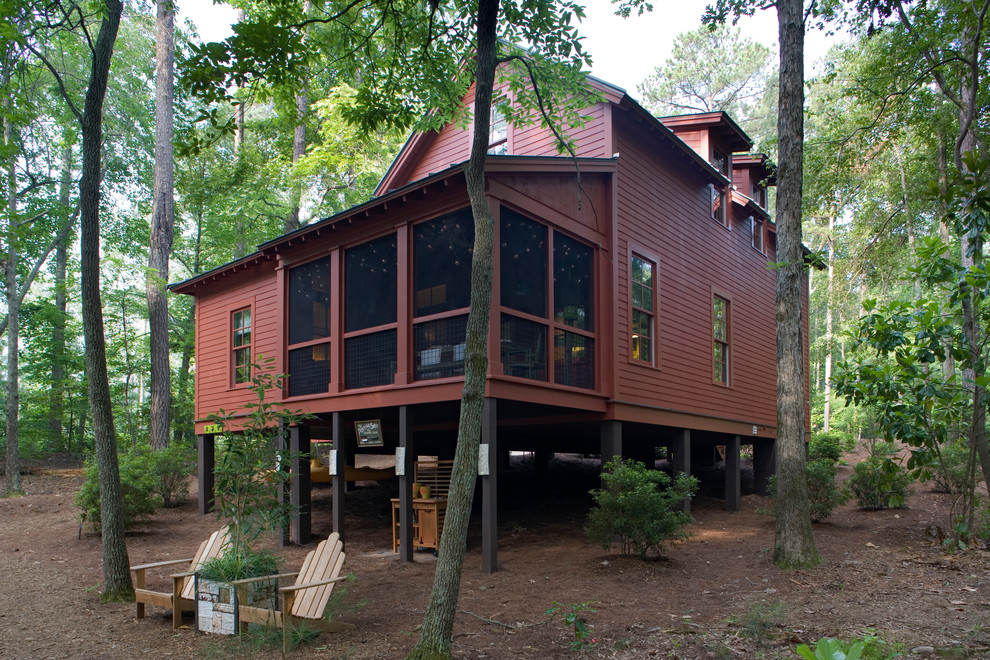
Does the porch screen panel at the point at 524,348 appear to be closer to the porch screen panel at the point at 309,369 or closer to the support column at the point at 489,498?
the support column at the point at 489,498

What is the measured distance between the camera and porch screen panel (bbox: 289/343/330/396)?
37.9 ft

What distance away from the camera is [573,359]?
1037 centimetres

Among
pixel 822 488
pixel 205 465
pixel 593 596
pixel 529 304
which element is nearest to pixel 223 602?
pixel 593 596

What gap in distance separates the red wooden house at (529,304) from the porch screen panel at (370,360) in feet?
0.09

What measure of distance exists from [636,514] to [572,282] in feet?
11.7

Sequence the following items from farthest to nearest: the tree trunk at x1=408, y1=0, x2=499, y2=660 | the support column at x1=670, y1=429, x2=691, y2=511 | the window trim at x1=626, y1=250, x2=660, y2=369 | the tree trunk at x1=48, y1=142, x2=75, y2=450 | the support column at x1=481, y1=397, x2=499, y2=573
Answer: the tree trunk at x1=48, y1=142, x2=75, y2=450 < the support column at x1=670, y1=429, x2=691, y2=511 < the window trim at x1=626, y1=250, x2=660, y2=369 < the support column at x1=481, y1=397, x2=499, y2=573 < the tree trunk at x1=408, y1=0, x2=499, y2=660

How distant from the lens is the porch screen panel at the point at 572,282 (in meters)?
10.3

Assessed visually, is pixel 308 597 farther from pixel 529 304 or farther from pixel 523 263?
pixel 523 263

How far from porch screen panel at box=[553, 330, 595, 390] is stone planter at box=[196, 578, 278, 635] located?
15.5ft

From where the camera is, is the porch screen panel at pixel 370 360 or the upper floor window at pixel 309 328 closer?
the porch screen panel at pixel 370 360

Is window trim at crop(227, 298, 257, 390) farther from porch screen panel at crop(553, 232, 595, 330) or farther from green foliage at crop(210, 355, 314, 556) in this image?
green foliage at crop(210, 355, 314, 556)

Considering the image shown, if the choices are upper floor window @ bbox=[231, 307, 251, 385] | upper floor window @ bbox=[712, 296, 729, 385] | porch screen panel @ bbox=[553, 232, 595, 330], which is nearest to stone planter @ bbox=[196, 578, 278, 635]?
porch screen panel @ bbox=[553, 232, 595, 330]

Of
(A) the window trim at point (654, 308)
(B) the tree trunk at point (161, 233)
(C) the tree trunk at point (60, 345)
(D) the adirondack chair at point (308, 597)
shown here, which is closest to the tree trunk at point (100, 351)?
(D) the adirondack chair at point (308, 597)

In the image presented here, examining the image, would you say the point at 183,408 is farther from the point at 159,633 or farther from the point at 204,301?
the point at 159,633
